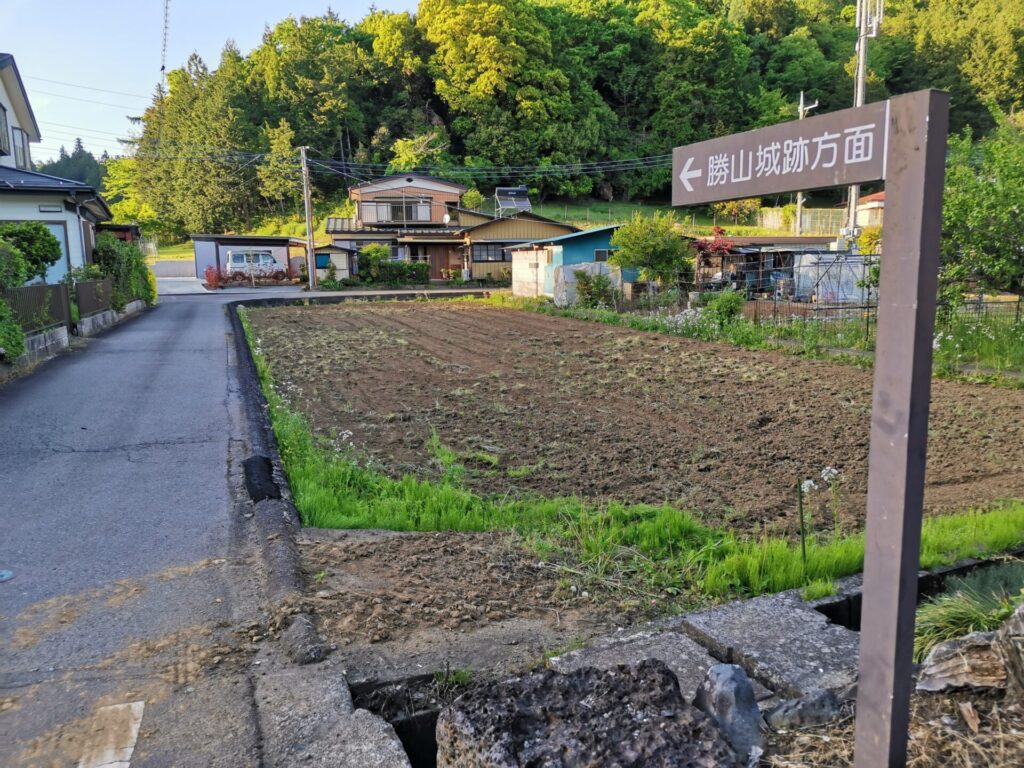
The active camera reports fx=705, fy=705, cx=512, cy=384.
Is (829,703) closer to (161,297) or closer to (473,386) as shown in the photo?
(473,386)

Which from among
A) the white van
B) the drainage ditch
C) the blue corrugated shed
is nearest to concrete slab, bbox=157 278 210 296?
the white van

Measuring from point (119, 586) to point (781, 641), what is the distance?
10.8 feet

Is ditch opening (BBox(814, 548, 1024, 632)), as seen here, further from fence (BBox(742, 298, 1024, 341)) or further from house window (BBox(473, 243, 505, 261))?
house window (BBox(473, 243, 505, 261))

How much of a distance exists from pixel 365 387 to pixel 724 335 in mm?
8257

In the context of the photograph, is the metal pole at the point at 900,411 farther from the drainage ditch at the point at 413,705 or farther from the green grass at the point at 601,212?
the green grass at the point at 601,212

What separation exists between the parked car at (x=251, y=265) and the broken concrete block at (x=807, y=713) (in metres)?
39.7

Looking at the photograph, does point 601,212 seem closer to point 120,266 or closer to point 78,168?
point 120,266

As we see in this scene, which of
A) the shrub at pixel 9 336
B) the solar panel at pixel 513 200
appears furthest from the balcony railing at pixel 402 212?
the shrub at pixel 9 336

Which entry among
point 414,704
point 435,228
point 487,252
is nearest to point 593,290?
point 487,252

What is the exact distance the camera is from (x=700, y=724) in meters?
1.86

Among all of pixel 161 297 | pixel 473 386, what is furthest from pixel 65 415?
pixel 161 297

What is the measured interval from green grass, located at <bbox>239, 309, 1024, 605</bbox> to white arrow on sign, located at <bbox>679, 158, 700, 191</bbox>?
84.5 inches

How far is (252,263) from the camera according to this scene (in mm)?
39281

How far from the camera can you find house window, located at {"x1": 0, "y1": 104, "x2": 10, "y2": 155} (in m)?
19.8
